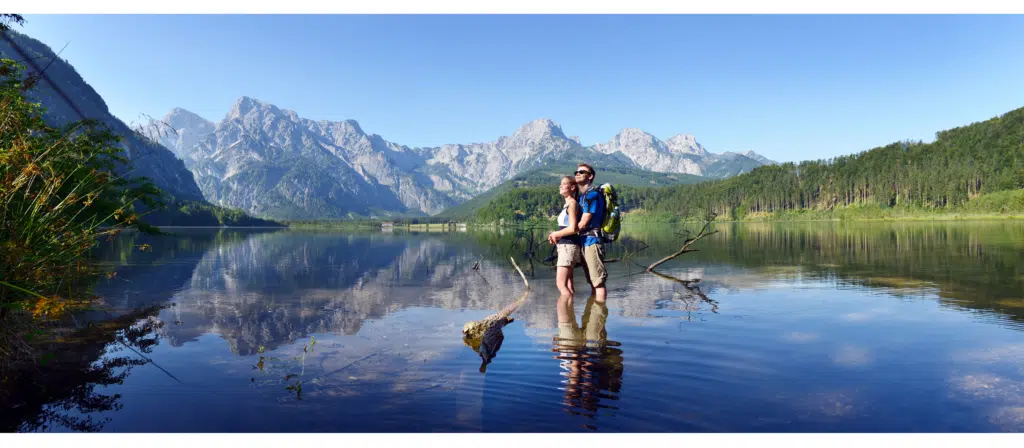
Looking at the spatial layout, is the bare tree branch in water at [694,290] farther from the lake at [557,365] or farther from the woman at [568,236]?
the woman at [568,236]

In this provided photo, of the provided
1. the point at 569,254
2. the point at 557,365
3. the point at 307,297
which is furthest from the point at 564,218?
the point at 307,297

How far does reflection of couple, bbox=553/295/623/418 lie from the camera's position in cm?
686

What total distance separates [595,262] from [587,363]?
5715mm

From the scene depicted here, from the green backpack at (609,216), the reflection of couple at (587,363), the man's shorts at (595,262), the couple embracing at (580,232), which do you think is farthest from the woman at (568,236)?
the reflection of couple at (587,363)

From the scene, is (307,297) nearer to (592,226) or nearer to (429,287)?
(429,287)

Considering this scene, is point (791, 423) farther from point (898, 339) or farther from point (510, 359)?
point (898, 339)

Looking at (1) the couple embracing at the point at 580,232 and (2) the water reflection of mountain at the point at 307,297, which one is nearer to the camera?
(2) the water reflection of mountain at the point at 307,297

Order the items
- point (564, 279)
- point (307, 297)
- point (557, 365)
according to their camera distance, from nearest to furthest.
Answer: point (557, 365)
point (564, 279)
point (307, 297)

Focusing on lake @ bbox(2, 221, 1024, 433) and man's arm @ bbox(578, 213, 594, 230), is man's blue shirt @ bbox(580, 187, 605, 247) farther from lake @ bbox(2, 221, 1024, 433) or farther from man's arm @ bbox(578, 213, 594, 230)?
lake @ bbox(2, 221, 1024, 433)

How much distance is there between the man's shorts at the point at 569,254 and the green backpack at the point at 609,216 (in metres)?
0.77

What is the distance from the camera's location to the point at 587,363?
8586mm

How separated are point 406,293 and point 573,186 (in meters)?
8.96

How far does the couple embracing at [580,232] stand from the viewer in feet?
44.4

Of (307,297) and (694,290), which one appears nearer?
(694,290)
